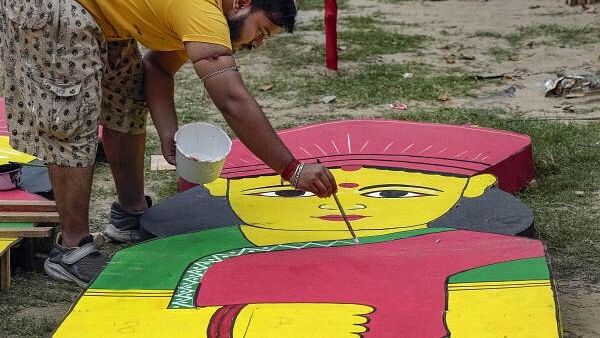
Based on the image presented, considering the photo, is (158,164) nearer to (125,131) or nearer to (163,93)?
(125,131)

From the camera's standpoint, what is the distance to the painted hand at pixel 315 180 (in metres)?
2.93

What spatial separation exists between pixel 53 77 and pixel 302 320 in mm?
1142

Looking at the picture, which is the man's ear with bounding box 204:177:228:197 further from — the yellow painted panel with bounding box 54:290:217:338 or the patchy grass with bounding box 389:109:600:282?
the patchy grass with bounding box 389:109:600:282

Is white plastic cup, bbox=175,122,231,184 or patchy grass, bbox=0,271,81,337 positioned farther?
white plastic cup, bbox=175,122,231,184

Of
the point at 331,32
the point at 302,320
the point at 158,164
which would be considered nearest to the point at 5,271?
the point at 302,320

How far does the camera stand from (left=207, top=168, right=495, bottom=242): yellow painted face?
3.38 m

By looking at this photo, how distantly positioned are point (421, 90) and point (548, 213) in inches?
87.2

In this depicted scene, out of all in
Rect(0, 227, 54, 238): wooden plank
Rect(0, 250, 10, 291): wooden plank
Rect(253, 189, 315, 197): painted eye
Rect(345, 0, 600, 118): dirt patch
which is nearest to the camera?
Rect(0, 250, 10, 291): wooden plank

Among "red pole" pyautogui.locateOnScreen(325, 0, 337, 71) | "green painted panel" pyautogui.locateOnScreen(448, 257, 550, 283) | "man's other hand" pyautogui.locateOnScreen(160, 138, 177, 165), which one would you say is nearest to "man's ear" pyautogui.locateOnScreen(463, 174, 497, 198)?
"green painted panel" pyautogui.locateOnScreen(448, 257, 550, 283)

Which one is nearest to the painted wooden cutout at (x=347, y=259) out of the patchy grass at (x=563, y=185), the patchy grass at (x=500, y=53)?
the patchy grass at (x=563, y=185)

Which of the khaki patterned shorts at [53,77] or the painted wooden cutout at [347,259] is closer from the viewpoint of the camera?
the painted wooden cutout at [347,259]

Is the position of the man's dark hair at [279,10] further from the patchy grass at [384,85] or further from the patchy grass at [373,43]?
the patchy grass at [373,43]

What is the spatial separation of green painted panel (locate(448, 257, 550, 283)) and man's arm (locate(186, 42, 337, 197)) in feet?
1.48

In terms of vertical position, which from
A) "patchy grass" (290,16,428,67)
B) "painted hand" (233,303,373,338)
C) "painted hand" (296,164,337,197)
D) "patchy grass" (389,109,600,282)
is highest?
"painted hand" (296,164,337,197)
